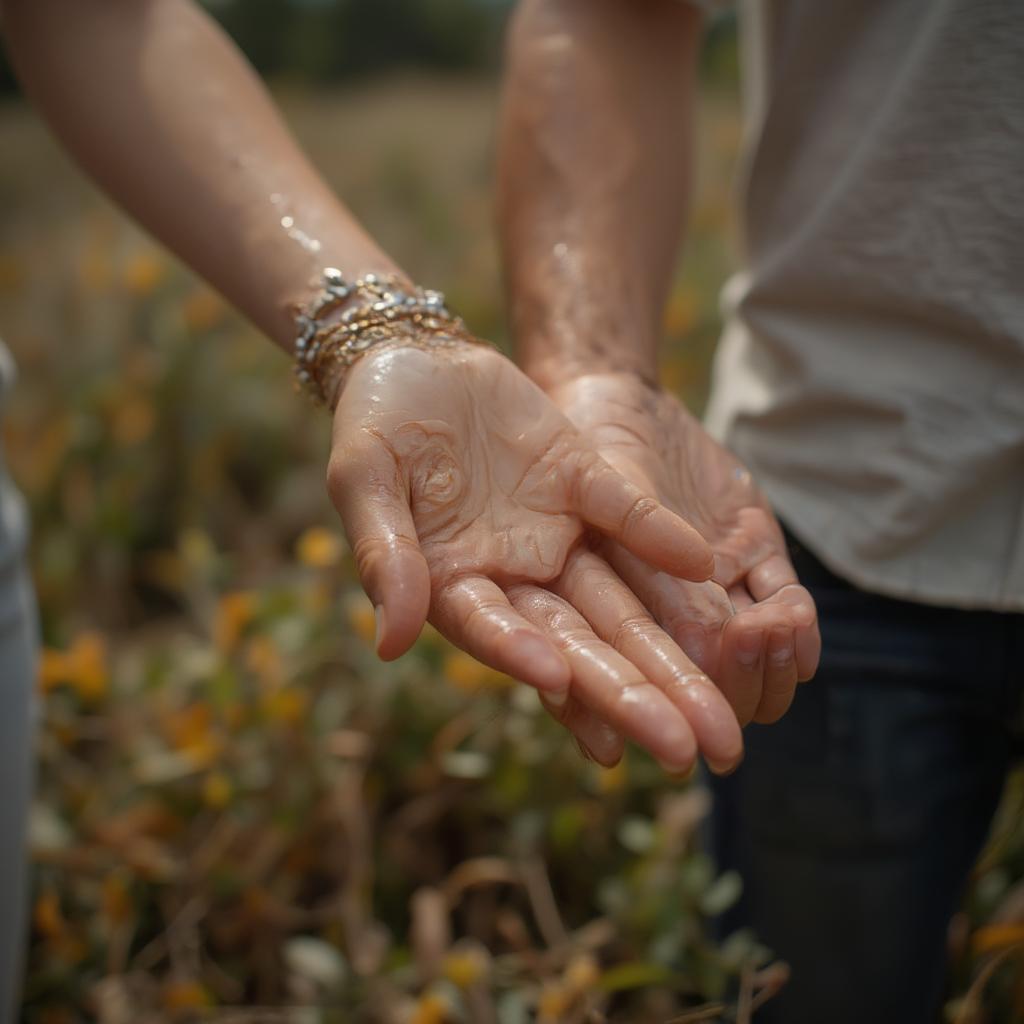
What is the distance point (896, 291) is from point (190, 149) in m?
0.70

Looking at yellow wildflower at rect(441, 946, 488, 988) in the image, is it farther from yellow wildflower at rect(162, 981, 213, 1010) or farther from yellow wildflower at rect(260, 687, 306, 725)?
yellow wildflower at rect(260, 687, 306, 725)

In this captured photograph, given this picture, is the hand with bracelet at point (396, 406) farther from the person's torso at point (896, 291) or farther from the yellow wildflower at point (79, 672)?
the yellow wildflower at point (79, 672)

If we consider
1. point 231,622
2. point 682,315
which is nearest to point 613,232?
point 231,622

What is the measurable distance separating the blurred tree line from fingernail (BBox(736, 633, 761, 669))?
4639mm

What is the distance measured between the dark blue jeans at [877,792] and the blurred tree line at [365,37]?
14.5 feet

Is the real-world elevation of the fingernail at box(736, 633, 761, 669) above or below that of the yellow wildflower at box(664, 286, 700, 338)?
above

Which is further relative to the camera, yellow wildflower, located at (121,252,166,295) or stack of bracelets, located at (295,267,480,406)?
yellow wildflower, located at (121,252,166,295)

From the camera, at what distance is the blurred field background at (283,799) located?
A: 145 cm

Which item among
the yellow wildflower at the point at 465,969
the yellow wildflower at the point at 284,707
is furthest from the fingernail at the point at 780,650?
the yellow wildflower at the point at 284,707

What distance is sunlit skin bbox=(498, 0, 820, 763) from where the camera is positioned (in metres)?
1.01

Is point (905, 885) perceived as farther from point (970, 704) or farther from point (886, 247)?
point (886, 247)

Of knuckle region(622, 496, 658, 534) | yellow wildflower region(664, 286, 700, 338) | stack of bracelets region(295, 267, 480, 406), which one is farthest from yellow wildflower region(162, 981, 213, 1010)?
yellow wildflower region(664, 286, 700, 338)

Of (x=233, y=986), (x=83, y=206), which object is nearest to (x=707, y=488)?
(x=233, y=986)

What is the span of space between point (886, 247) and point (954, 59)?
0.17m
